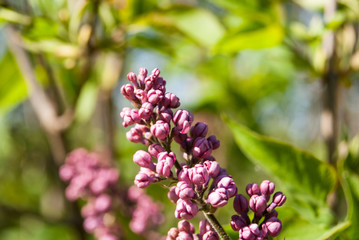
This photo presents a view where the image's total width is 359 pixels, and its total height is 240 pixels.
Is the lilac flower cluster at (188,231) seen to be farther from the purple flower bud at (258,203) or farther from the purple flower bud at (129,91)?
the purple flower bud at (129,91)

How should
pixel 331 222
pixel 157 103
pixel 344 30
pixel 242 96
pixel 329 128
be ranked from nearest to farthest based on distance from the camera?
pixel 157 103 → pixel 331 222 → pixel 329 128 → pixel 344 30 → pixel 242 96

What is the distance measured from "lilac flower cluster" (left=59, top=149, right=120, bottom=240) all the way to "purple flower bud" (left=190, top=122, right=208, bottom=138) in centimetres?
69

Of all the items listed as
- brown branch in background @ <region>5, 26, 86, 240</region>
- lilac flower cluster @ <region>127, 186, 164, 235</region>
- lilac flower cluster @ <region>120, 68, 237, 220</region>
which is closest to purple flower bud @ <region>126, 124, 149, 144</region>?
lilac flower cluster @ <region>120, 68, 237, 220</region>

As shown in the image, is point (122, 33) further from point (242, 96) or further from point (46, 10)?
point (242, 96)

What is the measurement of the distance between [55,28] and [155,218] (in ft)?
2.16

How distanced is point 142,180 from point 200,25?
0.81 m

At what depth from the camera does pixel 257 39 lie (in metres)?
1.18

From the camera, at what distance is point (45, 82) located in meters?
1.78

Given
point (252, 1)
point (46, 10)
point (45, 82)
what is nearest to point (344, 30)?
point (252, 1)

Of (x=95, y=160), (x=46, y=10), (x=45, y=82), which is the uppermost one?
(x=46, y=10)

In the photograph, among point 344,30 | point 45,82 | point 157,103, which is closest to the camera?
point 157,103

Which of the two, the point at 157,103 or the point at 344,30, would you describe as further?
the point at 344,30

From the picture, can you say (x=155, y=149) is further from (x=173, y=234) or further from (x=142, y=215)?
(x=142, y=215)

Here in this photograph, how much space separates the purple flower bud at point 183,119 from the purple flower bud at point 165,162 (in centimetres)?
5
